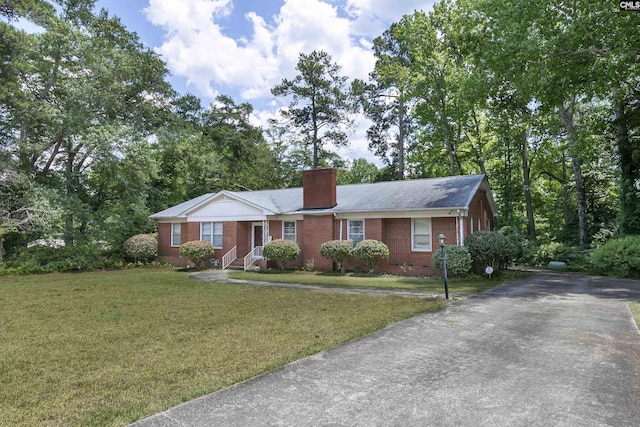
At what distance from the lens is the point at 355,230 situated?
1831 centimetres

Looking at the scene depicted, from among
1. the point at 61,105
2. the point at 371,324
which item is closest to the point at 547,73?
the point at 371,324

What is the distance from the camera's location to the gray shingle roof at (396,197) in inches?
642

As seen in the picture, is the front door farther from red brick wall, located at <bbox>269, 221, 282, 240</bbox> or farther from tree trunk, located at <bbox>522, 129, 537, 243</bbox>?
tree trunk, located at <bbox>522, 129, 537, 243</bbox>

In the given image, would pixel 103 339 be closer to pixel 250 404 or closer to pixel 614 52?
pixel 250 404

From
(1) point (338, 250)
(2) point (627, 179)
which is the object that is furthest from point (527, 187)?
(1) point (338, 250)

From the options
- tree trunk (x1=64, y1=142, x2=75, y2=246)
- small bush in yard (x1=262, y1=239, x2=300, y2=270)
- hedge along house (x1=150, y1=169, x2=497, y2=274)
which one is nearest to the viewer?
hedge along house (x1=150, y1=169, x2=497, y2=274)

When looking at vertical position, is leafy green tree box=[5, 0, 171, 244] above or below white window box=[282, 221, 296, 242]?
above

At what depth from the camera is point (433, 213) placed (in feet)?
52.4

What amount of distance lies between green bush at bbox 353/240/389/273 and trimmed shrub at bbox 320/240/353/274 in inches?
16.3

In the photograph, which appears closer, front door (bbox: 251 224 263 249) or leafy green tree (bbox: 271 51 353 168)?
front door (bbox: 251 224 263 249)

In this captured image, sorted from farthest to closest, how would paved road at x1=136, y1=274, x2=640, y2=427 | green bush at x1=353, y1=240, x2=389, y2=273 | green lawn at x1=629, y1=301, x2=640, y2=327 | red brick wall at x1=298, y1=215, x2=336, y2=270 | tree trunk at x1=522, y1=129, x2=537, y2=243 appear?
1. tree trunk at x1=522, y1=129, x2=537, y2=243
2. red brick wall at x1=298, y1=215, x2=336, y2=270
3. green bush at x1=353, y1=240, x2=389, y2=273
4. green lawn at x1=629, y1=301, x2=640, y2=327
5. paved road at x1=136, y1=274, x2=640, y2=427

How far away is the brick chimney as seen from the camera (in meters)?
19.3

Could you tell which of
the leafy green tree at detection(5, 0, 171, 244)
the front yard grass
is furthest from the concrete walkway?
the leafy green tree at detection(5, 0, 171, 244)

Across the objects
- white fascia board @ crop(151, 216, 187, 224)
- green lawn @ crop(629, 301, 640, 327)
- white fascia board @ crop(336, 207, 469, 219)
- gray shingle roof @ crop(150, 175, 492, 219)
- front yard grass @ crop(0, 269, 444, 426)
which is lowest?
green lawn @ crop(629, 301, 640, 327)
